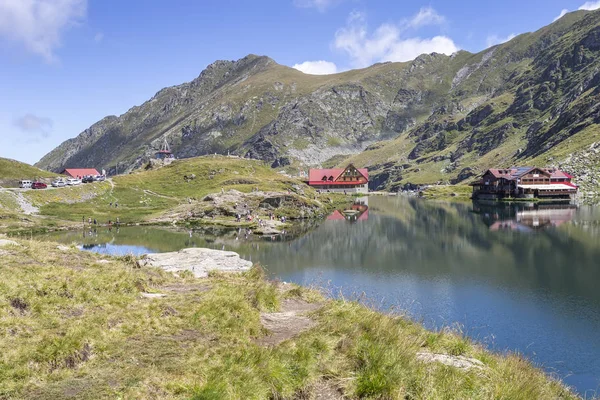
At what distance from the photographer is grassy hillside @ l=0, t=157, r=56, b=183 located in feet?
427

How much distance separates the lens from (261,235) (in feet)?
307

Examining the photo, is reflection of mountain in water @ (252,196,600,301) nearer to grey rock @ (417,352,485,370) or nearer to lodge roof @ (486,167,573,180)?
grey rock @ (417,352,485,370)

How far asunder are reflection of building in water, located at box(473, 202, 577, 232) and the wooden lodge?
15877mm

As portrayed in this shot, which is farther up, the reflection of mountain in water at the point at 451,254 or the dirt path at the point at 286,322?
the dirt path at the point at 286,322

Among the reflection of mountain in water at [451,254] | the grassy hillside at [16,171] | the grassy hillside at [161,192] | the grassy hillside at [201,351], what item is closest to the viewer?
the grassy hillside at [201,351]

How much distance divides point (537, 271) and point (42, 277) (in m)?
59.2

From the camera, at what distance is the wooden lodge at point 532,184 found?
164 metres

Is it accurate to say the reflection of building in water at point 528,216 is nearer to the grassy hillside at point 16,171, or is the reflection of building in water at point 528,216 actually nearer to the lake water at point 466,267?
the lake water at point 466,267

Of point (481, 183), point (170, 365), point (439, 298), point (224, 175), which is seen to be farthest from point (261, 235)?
point (481, 183)

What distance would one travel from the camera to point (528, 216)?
122 metres

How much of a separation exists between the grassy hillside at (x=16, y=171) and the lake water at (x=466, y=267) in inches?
2464

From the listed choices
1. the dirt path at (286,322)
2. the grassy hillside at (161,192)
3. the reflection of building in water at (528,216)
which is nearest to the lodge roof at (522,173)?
the reflection of building in water at (528,216)

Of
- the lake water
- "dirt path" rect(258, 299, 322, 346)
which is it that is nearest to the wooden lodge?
the lake water

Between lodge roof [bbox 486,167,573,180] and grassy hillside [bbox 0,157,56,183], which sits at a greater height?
grassy hillside [bbox 0,157,56,183]
